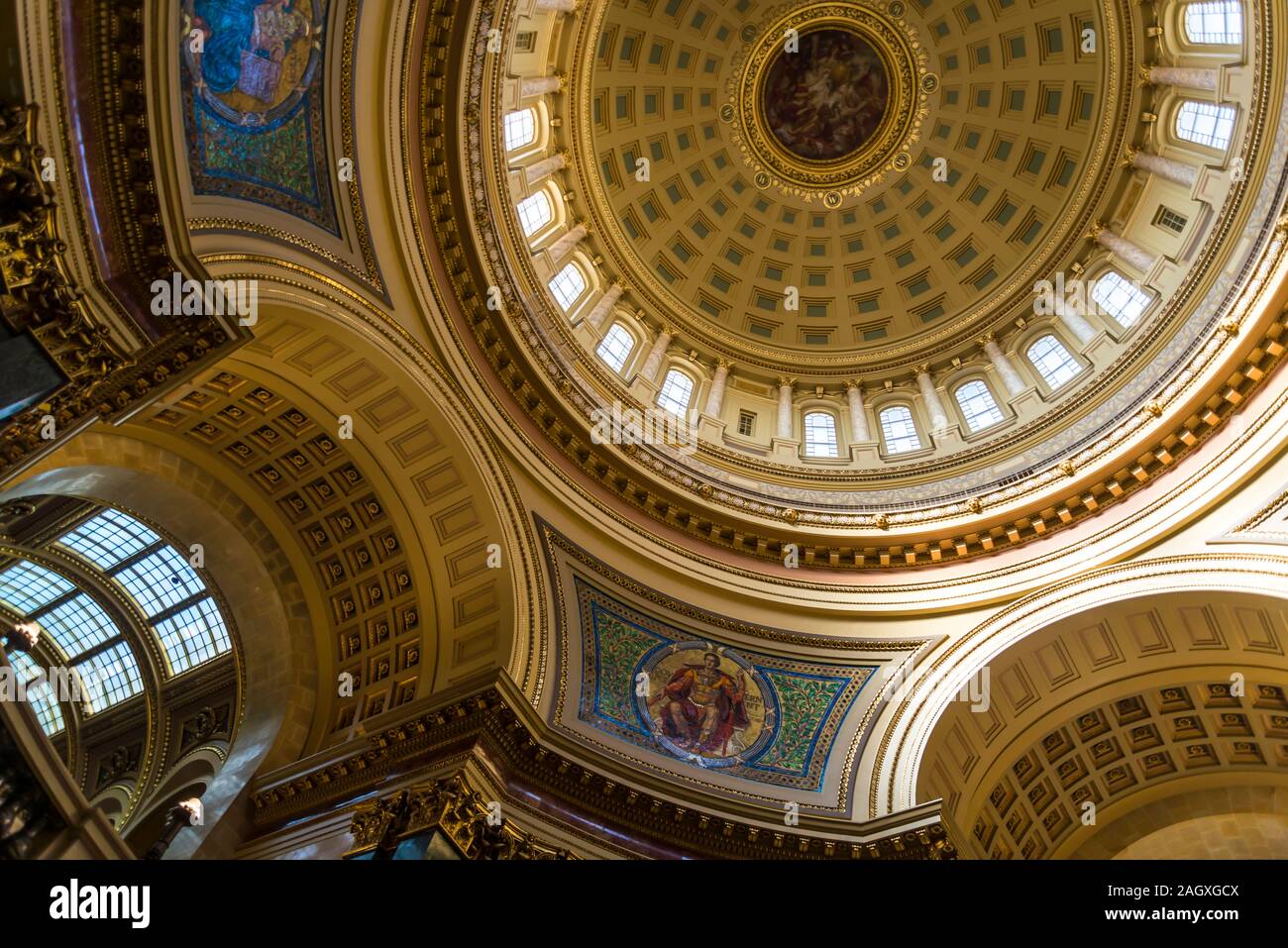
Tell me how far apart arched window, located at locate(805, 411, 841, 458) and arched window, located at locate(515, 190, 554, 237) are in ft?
31.8

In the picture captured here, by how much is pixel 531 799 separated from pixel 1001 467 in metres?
14.4

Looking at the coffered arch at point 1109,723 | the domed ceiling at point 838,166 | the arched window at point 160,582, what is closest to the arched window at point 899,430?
the domed ceiling at point 838,166

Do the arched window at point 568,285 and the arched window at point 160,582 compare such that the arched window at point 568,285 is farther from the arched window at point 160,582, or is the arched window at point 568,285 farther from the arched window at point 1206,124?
the arched window at point 1206,124

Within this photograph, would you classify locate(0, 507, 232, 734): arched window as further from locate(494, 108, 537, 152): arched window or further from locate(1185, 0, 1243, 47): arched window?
locate(1185, 0, 1243, 47): arched window

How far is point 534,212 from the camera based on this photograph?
25406 mm

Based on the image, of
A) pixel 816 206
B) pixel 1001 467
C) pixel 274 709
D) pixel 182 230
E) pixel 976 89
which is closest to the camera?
pixel 182 230

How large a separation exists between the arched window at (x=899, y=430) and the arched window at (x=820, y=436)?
144cm

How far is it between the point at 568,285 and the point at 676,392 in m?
4.38

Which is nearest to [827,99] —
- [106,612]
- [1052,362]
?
[1052,362]

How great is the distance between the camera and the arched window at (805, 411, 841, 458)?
2606 cm

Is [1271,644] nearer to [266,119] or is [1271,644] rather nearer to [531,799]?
[531,799]
